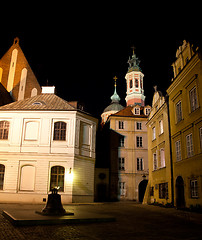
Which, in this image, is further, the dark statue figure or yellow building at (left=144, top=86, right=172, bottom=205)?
yellow building at (left=144, top=86, right=172, bottom=205)

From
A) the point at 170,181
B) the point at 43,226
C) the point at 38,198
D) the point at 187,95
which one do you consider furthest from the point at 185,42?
the point at 38,198

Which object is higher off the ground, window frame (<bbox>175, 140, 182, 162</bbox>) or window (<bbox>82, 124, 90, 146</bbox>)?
window (<bbox>82, 124, 90, 146</bbox>)

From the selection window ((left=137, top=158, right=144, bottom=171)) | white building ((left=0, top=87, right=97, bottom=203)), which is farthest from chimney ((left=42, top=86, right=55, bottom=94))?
window ((left=137, top=158, right=144, bottom=171))

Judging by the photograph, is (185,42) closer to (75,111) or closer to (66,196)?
(75,111)

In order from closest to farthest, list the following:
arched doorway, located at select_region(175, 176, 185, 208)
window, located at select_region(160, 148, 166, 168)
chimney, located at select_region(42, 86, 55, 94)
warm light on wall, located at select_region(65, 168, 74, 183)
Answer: arched doorway, located at select_region(175, 176, 185, 208), window, located at select_region(160, 148, 166, 168), warm light on wall, located at select_region(65, 168, 74, 183), chimney, located at select_region(42, 86, 55, 94)

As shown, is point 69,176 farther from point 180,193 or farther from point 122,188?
point 122,188

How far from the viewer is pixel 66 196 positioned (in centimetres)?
2430

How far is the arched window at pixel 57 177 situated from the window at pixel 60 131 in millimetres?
3013

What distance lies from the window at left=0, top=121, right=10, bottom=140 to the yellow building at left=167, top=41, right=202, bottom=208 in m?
16.4

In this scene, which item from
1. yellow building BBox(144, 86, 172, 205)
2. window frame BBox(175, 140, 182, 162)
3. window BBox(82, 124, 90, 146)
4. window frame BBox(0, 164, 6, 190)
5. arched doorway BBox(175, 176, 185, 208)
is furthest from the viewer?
window BBox(82, 124, 90, 146)

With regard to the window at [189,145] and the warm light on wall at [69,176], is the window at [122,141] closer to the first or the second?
the warm light on wall at [69,176]

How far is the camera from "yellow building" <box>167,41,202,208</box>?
1666cm

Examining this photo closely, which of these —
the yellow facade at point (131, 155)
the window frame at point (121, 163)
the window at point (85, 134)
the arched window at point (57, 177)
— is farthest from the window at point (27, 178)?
the window frame at point (121, 163)

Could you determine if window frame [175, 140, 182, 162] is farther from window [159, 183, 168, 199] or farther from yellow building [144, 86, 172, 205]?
window [159, 183, 168, 199]
